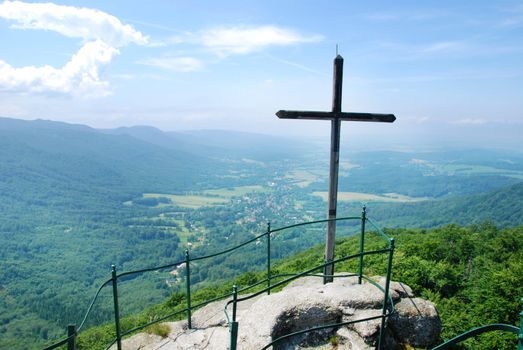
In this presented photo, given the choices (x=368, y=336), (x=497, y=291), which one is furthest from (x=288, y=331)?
(x=497, y=291)

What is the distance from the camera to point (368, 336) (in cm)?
586

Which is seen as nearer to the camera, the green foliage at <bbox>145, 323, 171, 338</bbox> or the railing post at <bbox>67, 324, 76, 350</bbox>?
the railing post at <bbox>67, 324, 76, 350</bbox>

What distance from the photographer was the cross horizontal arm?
26.4 ft

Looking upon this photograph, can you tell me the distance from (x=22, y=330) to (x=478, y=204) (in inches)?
4138

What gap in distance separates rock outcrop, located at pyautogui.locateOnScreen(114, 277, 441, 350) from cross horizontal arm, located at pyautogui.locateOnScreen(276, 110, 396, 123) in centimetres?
360

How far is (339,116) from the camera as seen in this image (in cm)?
826

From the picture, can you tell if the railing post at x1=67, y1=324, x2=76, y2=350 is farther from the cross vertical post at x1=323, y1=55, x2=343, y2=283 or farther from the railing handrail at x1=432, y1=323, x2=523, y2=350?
the cross vertical post at x1=323, y1=55, x2=343, y2=283

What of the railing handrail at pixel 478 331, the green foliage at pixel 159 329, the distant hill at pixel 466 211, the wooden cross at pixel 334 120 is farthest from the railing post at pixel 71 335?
the distant hill at pixel 466 211

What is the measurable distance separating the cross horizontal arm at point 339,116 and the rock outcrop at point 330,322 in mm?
3604

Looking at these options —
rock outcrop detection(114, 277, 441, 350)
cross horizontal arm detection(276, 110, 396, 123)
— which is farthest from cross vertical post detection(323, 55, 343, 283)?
rock outcrop detection(114, 277, 441, 350)

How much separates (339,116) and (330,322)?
171 inches

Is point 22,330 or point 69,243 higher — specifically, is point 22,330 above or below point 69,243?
above

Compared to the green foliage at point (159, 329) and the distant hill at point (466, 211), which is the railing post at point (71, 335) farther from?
the distant hill at point (466, 211)

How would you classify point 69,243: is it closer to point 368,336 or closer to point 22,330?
point 22,330
